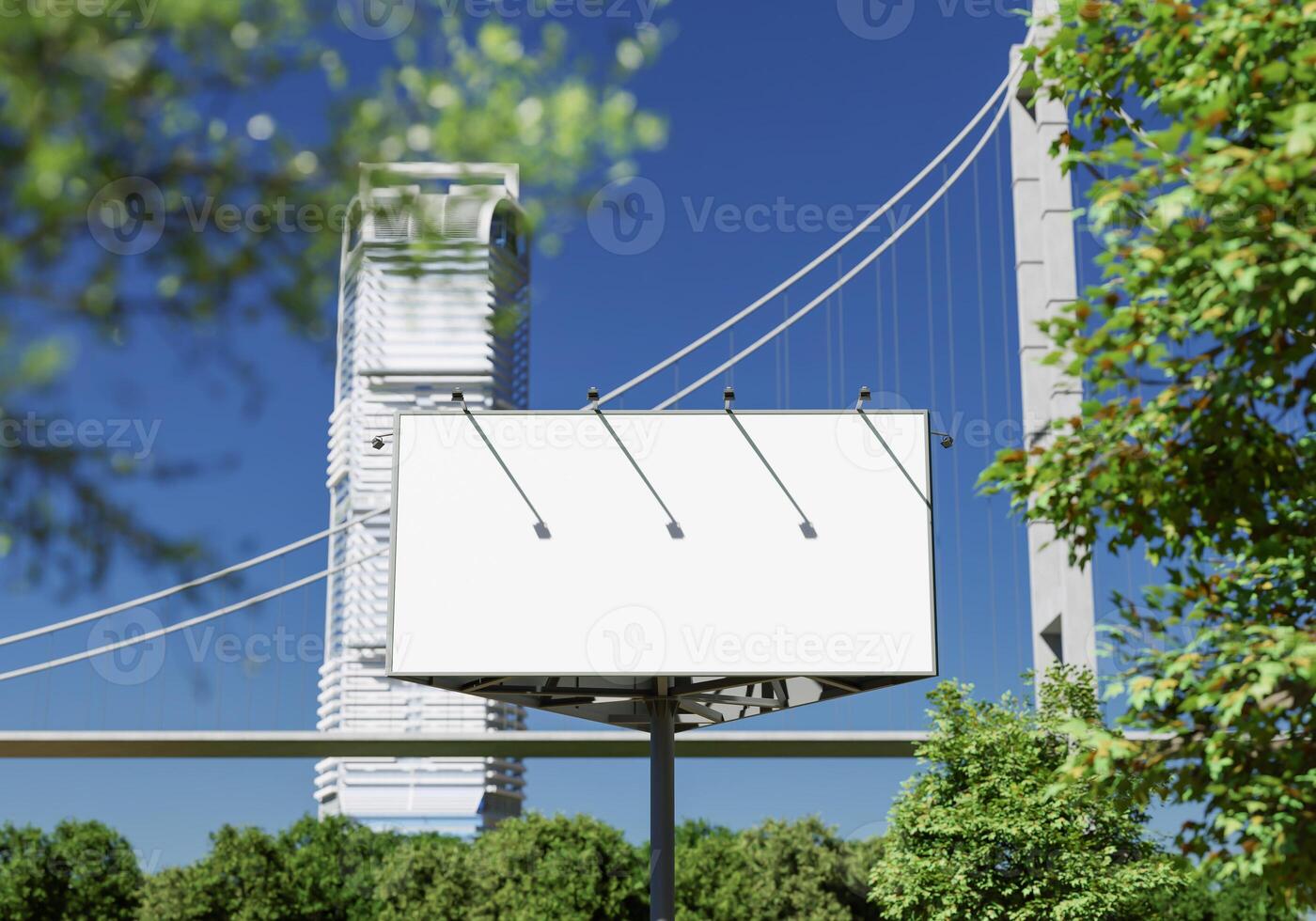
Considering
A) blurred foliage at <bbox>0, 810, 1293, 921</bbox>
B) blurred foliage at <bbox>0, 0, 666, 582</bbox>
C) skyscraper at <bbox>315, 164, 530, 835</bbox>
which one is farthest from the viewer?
skyscraper at <bbox>315, 164, 530, 835</bbox>

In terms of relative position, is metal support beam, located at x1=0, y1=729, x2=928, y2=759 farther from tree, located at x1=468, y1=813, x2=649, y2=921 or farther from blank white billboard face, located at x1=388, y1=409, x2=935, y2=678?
blank white billboard face, located at x1=388, y1=409, x2=935, y2=678

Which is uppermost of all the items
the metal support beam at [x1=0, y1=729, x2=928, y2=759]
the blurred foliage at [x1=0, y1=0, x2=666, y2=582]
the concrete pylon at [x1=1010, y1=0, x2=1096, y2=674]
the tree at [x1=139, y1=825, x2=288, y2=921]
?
the concrete pylon at [x1=1010, y1=0, x2=1096, y2=674]

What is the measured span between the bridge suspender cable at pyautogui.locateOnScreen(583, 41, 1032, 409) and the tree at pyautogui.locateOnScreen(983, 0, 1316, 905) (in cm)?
1500

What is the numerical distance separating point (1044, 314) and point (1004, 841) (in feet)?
29.9

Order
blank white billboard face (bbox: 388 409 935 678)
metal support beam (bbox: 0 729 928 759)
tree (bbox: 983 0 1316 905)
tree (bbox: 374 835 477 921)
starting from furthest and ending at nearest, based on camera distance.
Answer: tree (bbox: 374 835 477 921)
metal support beam (bbox: 0 729 928 759)
blank white billboard face (bbox: 388 409 935 678)
tree (bbox: 983 0 1316 905)

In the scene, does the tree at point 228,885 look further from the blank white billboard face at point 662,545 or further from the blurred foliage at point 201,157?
the blurred foliage at point 201,157

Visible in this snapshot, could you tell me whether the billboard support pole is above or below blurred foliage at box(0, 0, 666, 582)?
below

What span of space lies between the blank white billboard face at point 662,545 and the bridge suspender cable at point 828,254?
7.59 metres

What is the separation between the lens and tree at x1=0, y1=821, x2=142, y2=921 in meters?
23.9

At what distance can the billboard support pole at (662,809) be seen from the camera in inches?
528

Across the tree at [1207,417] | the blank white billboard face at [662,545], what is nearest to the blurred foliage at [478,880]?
the blank white billboard face at [662,545]

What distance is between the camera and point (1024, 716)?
52.2 feet

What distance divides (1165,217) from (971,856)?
10.4 m

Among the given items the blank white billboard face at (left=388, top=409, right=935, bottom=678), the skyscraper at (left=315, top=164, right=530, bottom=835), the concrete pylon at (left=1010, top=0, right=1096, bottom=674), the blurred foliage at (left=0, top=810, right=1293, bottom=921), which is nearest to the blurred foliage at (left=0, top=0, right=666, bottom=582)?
the blank white billboard face at (left=388, top=409, right=935, bottom=678)
